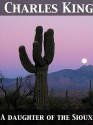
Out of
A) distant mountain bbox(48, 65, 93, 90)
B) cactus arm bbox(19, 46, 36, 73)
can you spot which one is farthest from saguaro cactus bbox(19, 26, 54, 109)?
distant mountain bbox(48, 65, 93, 90)

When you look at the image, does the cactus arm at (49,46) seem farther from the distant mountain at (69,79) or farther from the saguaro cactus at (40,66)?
the distant mountain at (69,79)

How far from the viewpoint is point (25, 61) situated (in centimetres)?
1647

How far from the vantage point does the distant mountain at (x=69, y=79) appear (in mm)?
157125

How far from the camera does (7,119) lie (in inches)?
551

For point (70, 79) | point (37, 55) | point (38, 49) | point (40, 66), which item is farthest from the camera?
point (70, 79)

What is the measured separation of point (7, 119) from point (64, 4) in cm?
476

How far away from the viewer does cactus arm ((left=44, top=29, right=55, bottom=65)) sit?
16.3 meters

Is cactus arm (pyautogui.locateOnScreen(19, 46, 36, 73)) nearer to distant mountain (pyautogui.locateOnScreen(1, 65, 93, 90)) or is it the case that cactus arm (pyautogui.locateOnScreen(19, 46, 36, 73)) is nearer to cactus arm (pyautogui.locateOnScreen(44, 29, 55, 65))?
cactus arm (pyautogui.locateOnScreen(44, 29, 55, 65))

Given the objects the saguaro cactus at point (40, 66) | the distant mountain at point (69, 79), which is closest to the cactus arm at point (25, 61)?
the saguaro cactus at point (40, 66)

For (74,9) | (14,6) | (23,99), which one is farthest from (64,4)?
(23,99)

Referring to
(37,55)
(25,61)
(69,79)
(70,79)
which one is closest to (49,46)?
(37,55)

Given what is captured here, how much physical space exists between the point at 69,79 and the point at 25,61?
157 metres

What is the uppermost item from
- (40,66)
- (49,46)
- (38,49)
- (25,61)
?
(49,46)

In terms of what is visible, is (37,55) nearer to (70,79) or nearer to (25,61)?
(25,61)
